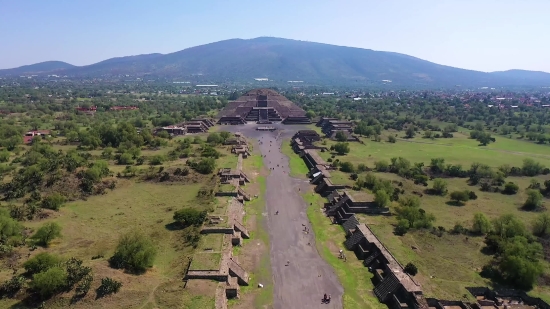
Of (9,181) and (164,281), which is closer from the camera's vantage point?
(164,281)

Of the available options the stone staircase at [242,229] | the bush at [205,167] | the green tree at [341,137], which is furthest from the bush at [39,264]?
the green tree at [341,137]

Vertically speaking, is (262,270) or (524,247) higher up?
(524,247)

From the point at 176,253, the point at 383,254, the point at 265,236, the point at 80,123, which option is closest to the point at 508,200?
the point at 383,254

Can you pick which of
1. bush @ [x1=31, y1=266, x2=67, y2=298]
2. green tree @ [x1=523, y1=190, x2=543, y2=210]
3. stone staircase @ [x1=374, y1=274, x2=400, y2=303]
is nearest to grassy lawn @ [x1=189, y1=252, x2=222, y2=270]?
A: bush @ [x1=31, y1=266, x2=67, y2=298]

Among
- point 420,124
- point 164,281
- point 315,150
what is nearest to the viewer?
point 164,281

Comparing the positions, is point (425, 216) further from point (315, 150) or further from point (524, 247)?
point (315, 150)

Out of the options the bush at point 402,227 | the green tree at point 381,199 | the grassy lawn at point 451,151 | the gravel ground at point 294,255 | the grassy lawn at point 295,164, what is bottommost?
the grassy lawn at point 451,151

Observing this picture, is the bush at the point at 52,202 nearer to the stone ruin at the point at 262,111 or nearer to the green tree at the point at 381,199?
the green tree at the point at 381,199
